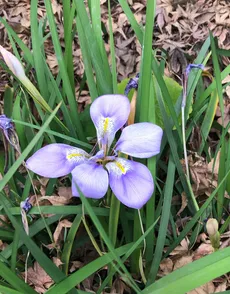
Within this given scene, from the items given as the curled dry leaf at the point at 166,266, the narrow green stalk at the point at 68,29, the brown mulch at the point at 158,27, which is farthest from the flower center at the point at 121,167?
the brown mulch at the point at 158,27

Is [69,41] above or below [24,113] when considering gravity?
above

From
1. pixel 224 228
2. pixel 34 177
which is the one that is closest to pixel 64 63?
pixel 34 177

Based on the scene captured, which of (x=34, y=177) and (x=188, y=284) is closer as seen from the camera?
(x=188, y=284)

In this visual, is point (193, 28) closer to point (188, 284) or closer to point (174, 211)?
point (174, 211)

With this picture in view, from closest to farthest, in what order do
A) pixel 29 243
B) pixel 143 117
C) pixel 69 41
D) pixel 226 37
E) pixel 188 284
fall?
pixel 188 284
pixel 29 243
pixel 143 117
pixel 69 41
pixel 226 37

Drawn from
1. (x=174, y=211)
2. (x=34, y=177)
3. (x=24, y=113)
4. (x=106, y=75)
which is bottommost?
(x=174, y=211)

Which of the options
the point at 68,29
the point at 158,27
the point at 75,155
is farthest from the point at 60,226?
the point at 158,27
